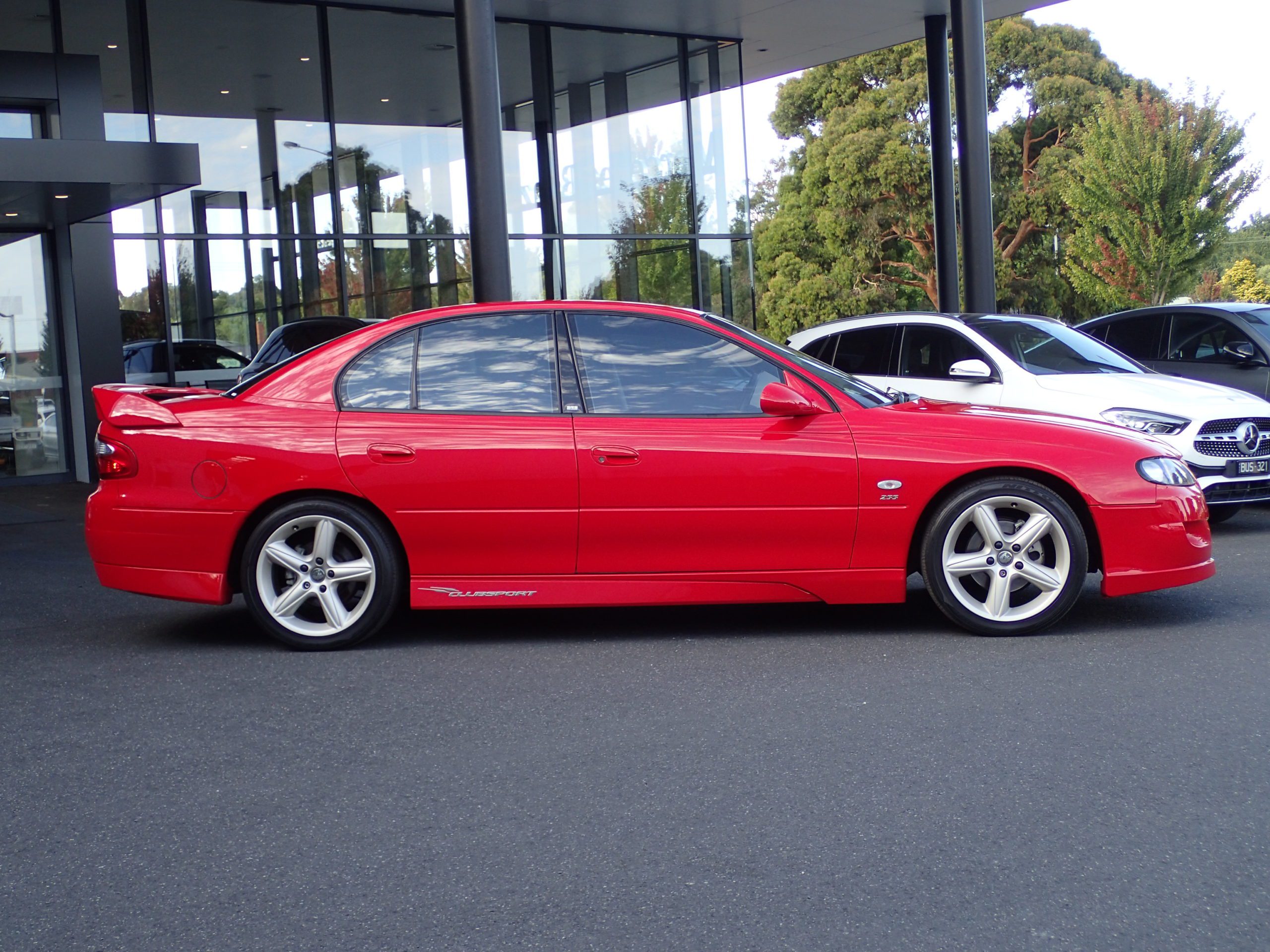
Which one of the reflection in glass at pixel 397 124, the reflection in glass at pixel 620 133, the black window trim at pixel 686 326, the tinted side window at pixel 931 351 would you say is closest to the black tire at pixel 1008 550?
the black window trim at pixel 686 326

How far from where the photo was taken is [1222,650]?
5.71 meters

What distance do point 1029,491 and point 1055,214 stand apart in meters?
40.5

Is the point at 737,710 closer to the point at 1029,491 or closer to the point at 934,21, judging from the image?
the point at 1029,491

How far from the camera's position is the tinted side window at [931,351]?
32.9 feet

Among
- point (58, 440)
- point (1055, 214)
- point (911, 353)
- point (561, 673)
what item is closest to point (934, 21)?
point (911, 353)

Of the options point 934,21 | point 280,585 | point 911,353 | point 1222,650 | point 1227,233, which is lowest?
point 1222,650

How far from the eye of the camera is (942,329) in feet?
33.4

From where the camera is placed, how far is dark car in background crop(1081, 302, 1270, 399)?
11.4 meters

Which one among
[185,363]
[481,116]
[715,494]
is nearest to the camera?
[715,494]

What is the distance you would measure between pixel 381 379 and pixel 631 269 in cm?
1412

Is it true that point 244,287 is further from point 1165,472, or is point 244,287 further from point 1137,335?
point 1165,472

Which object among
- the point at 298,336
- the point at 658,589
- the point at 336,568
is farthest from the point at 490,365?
the point at 298,336

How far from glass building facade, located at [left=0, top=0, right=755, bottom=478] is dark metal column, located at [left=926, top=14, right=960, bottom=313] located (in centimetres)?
302

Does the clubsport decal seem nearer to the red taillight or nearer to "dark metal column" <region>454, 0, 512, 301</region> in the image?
the red taillight
